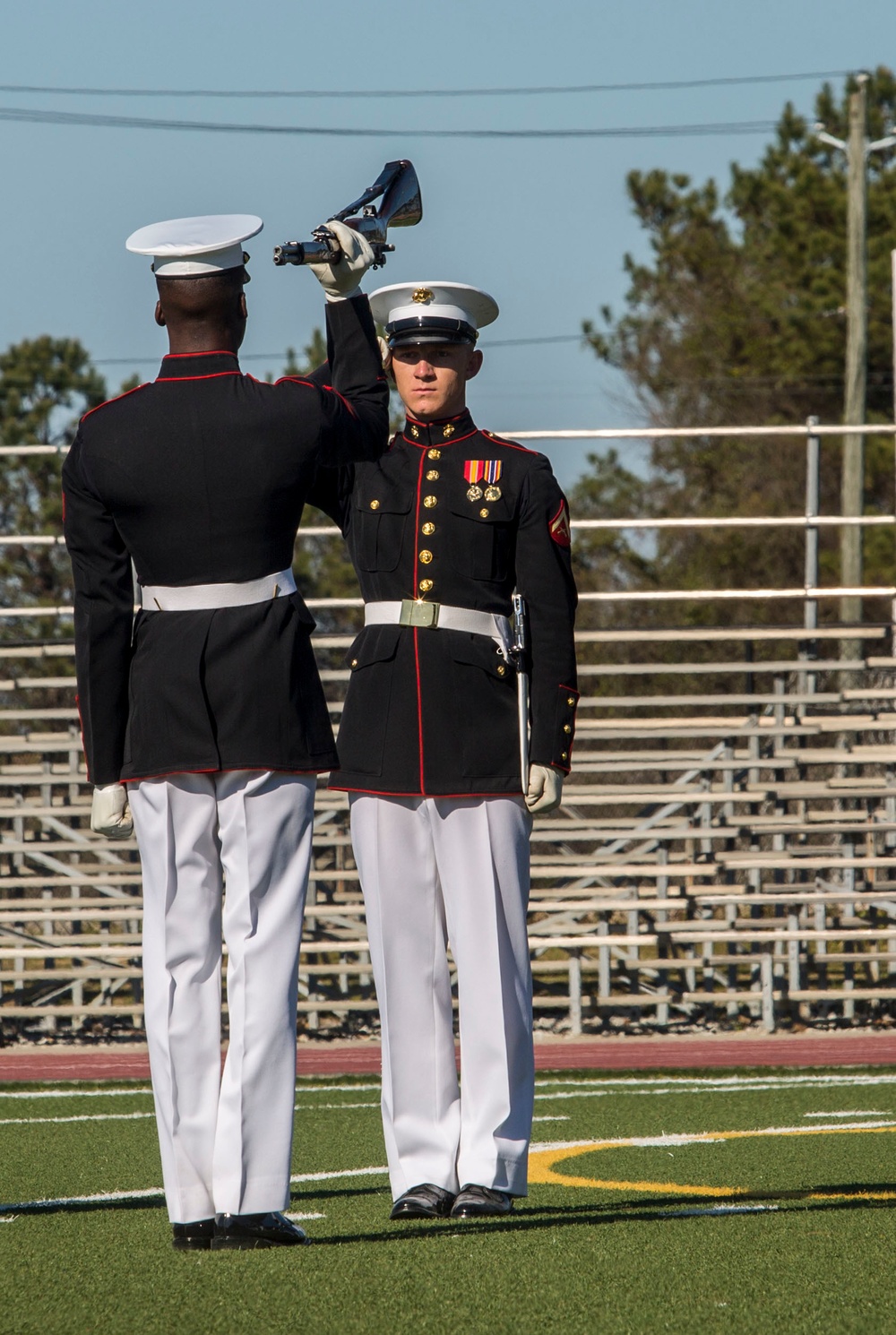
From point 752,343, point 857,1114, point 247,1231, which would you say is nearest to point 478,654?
point 247,1231

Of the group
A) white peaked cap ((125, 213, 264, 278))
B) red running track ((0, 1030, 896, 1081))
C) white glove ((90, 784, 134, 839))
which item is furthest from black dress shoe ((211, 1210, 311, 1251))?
red running track ((0, 1030, 896, 1081))

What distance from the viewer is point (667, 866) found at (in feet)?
37.7

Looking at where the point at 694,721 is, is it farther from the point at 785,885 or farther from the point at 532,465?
the point at 532,465

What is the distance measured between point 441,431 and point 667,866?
733 centimetres

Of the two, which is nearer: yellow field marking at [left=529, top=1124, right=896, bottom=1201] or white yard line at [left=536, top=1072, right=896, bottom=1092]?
yellow field marking at [left=529, top=1124, right=896, bottom=1201]

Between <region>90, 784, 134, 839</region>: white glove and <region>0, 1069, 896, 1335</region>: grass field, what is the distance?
2.60ft

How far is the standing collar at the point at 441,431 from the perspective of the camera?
443 cm

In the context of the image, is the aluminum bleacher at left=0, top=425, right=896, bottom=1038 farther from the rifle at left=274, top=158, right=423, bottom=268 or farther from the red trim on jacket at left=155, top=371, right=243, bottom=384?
the red trim on jacket at left=155, top=371, right=243, bottom=384

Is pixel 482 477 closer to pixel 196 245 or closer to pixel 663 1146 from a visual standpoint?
pixel 196 245

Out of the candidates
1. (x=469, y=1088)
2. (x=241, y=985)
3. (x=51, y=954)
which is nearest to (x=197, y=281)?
(x=241, y=985)

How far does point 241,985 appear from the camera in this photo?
3.62 metres

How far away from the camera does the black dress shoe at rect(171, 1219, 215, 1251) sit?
362cm

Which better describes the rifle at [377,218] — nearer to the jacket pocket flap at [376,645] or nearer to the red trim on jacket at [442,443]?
the red trim on jacket at [442,443]

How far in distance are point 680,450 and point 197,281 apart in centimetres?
2734
